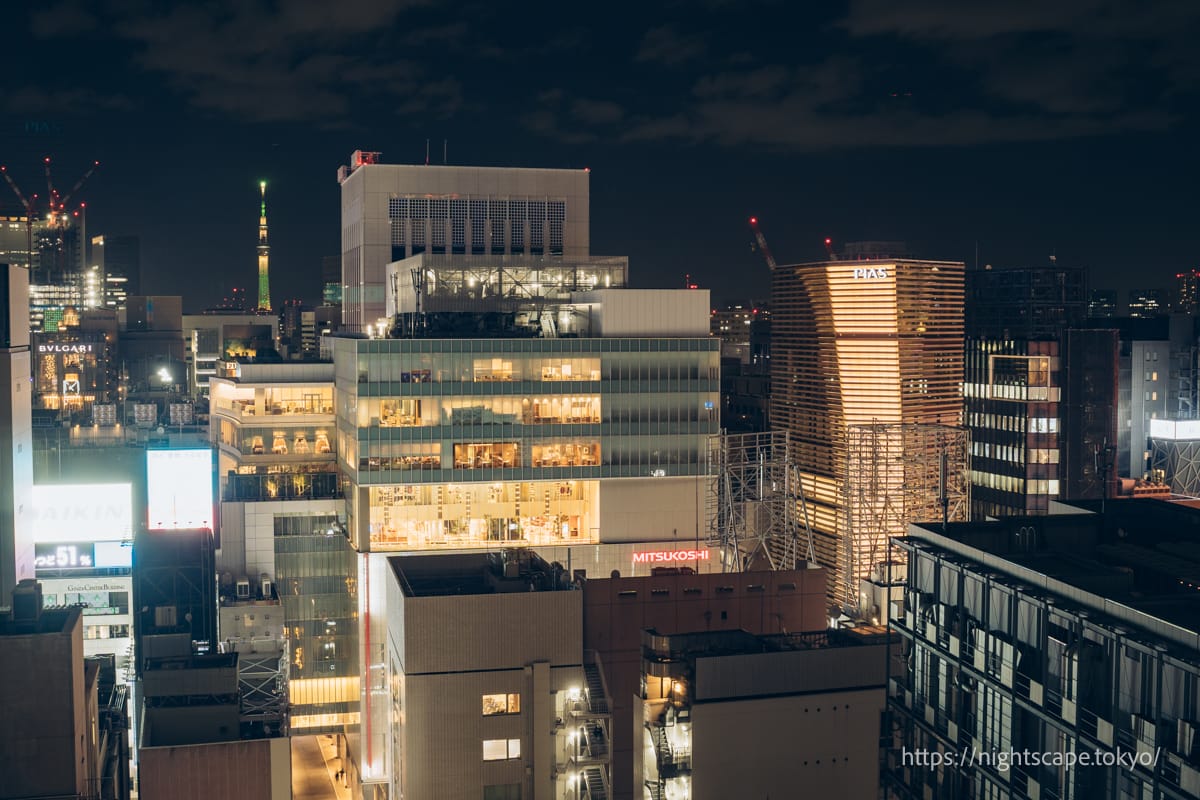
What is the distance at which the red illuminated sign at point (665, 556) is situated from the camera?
92562mm

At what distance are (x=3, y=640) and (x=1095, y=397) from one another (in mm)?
97393

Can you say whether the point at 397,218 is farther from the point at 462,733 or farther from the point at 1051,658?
the point at 1051,658

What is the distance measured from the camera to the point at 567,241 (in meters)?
126

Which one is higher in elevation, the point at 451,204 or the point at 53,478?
the point at 451,204

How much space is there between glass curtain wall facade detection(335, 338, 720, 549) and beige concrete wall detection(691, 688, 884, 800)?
43.7 metres

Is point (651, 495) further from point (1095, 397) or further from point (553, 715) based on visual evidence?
point (1095, 397)

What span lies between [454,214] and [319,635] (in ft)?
154

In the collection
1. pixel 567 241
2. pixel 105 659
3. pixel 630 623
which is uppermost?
pixel 567 241

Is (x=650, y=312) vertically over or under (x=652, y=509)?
over

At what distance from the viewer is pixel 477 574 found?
207 feet

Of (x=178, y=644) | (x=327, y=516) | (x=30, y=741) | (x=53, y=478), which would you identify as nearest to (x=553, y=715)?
(x=30, y=741)

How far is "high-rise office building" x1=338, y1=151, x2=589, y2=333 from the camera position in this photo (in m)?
123

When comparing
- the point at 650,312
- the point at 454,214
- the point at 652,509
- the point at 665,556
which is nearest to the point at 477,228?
the point at 454,214

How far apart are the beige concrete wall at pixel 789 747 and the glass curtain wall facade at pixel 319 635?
4939 centimetres
